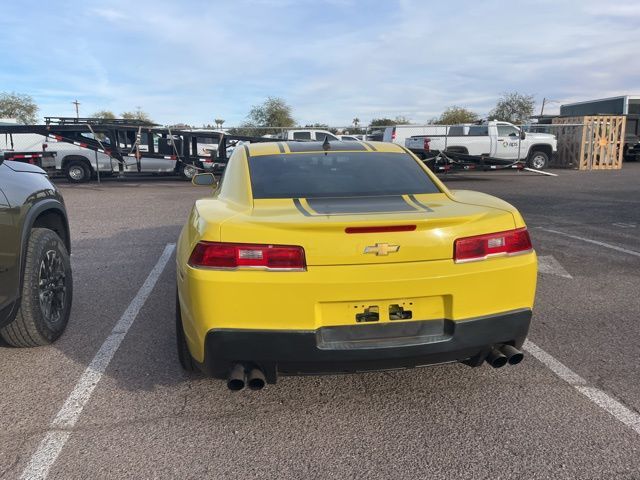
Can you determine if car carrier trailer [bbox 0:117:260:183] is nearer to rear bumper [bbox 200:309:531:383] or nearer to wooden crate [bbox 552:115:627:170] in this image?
wooden crate [bbox 552:115:627:170]

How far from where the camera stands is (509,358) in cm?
271

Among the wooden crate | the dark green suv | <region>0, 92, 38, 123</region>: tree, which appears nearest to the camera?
the dark green suv

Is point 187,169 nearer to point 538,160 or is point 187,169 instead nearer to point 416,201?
point 538,160

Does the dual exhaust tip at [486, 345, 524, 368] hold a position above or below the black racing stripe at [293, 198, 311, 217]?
below

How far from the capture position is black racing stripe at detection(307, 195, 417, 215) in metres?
2.76

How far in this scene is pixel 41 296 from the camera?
144 inches

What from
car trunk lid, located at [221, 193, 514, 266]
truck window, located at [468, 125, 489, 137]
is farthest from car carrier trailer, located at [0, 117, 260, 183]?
car trunk lid, located at [221, 193, 514, 266]

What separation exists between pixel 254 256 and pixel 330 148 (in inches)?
64.0

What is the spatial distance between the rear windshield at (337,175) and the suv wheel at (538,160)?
61.5 feet

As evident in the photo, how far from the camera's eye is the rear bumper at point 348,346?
252 centimetres

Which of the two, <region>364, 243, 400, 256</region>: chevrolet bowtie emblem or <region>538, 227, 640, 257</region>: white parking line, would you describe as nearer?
<region>364, 243, 400, 256</region>: chevrolet bowtie emblem

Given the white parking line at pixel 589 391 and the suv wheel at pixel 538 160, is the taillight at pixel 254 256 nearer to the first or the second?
the white parking line at pixel 589 391

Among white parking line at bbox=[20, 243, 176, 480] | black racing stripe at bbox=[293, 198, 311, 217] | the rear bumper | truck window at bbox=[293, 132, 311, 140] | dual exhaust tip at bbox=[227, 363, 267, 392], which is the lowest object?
white parking line at bbox=[20, 243, 176, 480]

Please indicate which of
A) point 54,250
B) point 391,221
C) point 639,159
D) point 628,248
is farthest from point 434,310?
point 639,159
